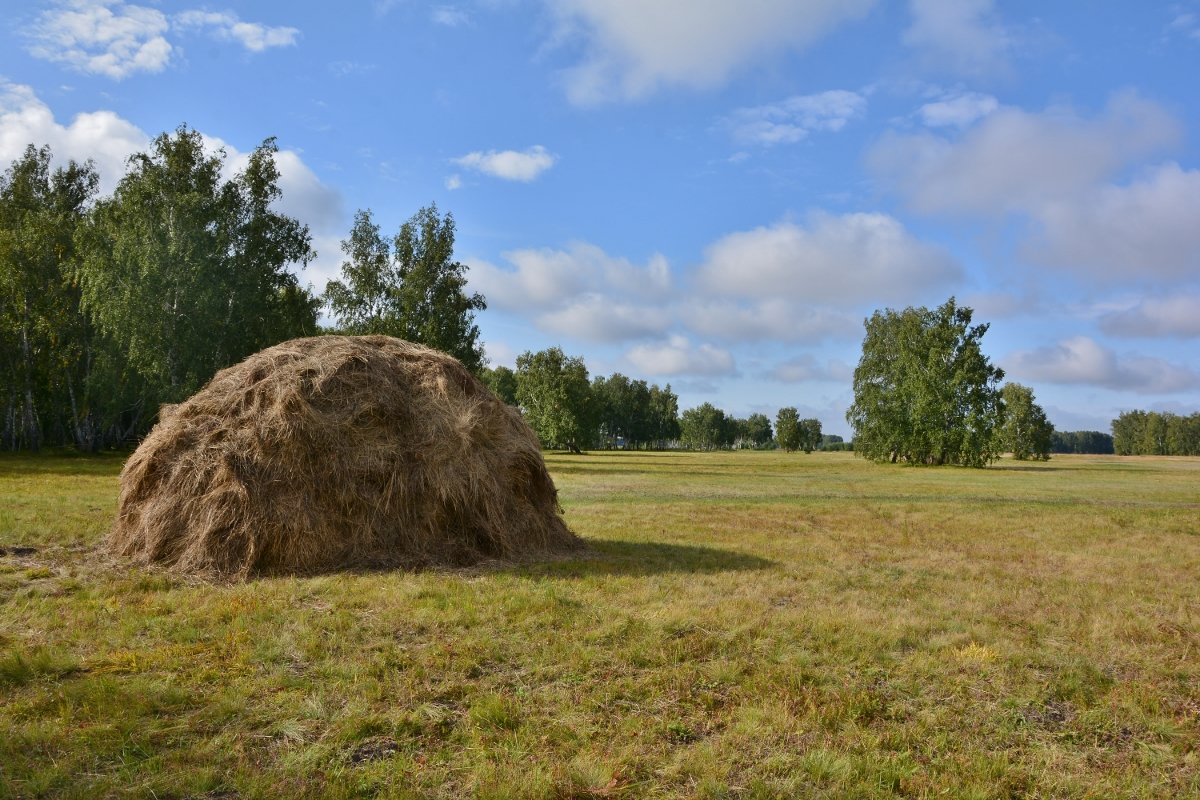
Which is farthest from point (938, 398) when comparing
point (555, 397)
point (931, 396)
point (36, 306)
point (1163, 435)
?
point (1163, 435)

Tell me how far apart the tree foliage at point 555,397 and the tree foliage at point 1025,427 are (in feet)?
195

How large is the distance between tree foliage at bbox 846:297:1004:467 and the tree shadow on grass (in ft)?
183

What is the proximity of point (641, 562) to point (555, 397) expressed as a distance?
64326 millimetres

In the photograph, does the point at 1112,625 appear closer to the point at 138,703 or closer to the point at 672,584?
the point at 672,584

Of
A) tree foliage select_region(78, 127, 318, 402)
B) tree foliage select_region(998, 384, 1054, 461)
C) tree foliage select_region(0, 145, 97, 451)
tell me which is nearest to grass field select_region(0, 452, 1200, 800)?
tree foliage select_region(78, 127, 318, 402)

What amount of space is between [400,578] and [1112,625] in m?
9.44

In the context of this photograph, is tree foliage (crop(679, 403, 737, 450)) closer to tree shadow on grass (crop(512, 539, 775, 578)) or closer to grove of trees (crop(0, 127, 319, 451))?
grove of trees (crop(0, 127, 319, 451))

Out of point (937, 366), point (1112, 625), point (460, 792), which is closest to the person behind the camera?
point (460, 792)

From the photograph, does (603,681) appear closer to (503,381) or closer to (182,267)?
(182,267)

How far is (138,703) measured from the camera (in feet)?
18.2

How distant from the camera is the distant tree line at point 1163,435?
15000 cm

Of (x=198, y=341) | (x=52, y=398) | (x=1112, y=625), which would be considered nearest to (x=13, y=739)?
(x=1112, y=625)

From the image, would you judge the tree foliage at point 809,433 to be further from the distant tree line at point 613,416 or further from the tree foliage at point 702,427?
the tree foliage at point 702,427

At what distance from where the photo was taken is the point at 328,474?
11.0 metres
